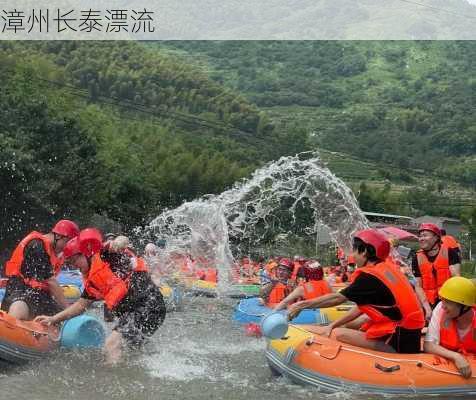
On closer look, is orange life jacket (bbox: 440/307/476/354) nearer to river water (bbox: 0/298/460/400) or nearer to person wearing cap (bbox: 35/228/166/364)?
river water (bbox: 0/298/460/400)

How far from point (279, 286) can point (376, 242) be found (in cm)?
549

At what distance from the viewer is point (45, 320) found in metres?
8.41

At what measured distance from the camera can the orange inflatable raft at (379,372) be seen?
7348 millimetres

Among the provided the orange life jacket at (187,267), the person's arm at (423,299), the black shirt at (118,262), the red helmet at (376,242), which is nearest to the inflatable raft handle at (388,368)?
the red helmet at (376,242)

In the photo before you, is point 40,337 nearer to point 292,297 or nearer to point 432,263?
point 292,297

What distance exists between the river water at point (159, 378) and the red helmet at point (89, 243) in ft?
3.92

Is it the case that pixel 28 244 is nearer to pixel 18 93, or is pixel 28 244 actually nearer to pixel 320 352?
pixel 320 352

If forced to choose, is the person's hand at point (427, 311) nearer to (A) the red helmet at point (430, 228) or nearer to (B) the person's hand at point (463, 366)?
(A) the red helmet at point (430, 228)

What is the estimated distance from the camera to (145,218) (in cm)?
3750

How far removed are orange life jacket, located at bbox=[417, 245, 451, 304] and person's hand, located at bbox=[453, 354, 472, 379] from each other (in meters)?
2.08

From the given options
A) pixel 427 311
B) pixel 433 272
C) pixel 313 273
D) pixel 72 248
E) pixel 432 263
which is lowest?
pixel 313 273

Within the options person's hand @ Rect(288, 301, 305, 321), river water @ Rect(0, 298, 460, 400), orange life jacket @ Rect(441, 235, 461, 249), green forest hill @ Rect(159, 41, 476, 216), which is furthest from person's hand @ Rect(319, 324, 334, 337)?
green forest hill @ Rect(159, 41, 476, 216)

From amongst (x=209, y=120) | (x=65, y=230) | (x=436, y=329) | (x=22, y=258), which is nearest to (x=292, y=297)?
(x=436, y=329)

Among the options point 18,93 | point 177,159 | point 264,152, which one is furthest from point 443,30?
point 18,93
